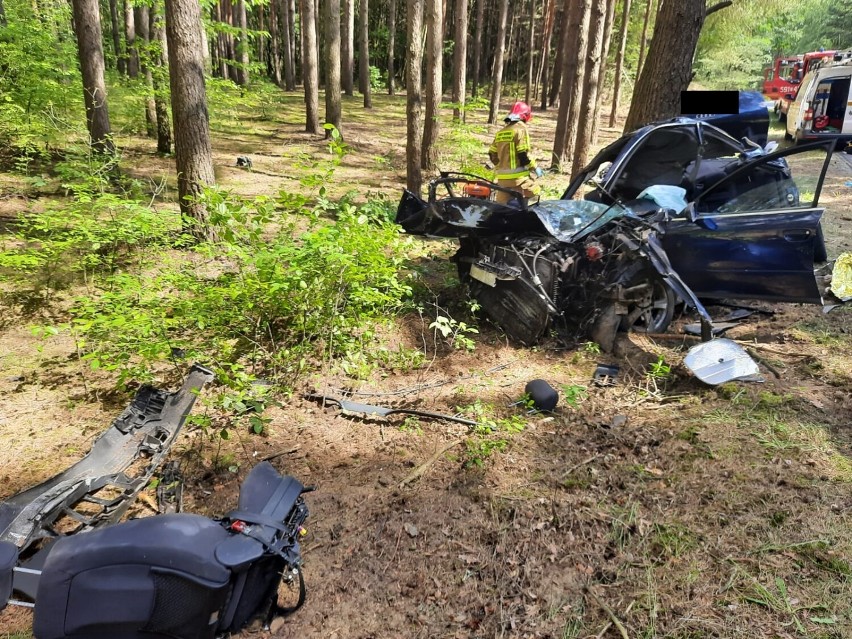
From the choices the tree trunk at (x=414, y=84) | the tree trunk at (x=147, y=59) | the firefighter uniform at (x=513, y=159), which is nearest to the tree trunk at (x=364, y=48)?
the tree trunk at (x=147, y=59)

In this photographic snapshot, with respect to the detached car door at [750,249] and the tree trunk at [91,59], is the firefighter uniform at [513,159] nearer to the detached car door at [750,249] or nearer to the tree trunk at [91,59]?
the detached car door at [750,249]

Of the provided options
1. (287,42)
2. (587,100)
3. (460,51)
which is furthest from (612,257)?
(287,42)

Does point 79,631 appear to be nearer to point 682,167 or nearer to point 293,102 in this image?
point 682,167

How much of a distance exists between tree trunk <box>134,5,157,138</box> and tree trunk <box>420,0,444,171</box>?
487 centimetres

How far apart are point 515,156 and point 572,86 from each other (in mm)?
5849

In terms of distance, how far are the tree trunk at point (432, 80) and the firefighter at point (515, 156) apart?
3012mm

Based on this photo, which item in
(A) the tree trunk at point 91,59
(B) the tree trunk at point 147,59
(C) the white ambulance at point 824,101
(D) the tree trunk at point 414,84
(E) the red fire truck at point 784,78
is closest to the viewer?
(A) the tree trunk at point 91,59

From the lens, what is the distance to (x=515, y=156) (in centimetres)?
761

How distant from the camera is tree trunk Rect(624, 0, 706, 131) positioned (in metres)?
8.13

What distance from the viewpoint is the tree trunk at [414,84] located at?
9.16 meters

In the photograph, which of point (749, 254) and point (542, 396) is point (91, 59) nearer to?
point (542, 396)

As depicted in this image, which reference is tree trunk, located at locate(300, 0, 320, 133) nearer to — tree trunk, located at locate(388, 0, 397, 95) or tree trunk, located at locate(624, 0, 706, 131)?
tree trunk, located at locate(624, 0, 706, 131)

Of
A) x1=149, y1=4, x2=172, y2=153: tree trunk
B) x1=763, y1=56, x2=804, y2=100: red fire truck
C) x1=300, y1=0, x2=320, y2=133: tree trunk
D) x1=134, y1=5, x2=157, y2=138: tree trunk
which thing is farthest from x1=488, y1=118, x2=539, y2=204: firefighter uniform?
x1=763, y1=56, x2=804, y2=100: red fire truck

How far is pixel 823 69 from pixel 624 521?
17.2m
